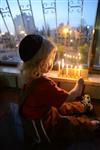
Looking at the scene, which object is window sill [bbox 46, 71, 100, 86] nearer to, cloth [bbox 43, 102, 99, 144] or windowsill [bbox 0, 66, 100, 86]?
windowsill [bbox 0, 66, 100, 86]

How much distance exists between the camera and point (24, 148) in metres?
1.46

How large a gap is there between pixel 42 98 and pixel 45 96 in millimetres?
26

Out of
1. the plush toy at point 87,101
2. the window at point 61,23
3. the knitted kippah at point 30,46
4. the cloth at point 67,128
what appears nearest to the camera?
the knitted kippah at point 30,46

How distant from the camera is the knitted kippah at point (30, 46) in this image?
4.23 ft

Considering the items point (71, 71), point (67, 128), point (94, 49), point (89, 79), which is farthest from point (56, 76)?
point (67, 128)

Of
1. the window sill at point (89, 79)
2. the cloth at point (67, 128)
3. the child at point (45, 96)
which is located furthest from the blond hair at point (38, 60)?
the window sill at point (89, 79)

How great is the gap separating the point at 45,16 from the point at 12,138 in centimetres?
127

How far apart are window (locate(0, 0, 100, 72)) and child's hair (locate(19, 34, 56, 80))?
74cm

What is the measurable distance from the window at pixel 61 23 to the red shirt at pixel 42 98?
0.76 metres

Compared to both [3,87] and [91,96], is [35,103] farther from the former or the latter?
[3,87]

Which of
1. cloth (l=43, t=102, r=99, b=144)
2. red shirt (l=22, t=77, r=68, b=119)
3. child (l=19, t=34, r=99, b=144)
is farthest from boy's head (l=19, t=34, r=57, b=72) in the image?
cloth (l=43, t=102, r=99, b=144)

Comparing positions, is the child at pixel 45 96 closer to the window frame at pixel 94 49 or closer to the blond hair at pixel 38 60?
the blond hair at pixel 38 60

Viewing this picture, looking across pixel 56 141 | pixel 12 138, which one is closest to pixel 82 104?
pixel 56 141

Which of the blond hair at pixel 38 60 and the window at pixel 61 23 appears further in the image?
→ the window at pixel 61 23
